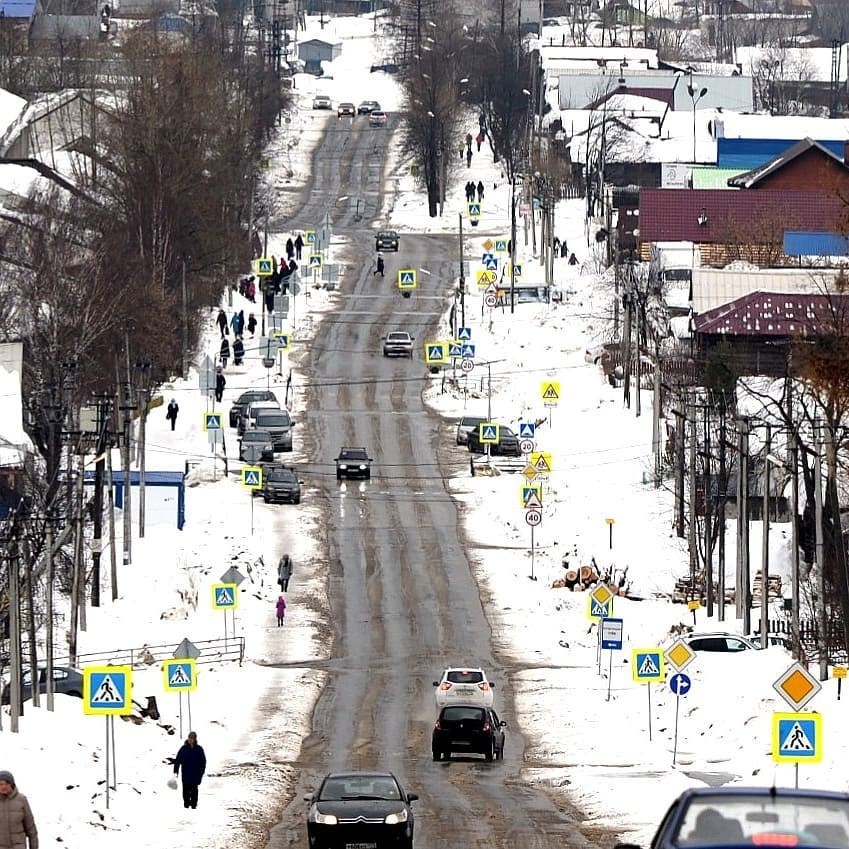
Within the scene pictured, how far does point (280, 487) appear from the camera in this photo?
223 feet

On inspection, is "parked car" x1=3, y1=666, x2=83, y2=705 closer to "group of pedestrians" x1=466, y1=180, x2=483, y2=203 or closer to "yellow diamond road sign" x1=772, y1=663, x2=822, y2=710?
"yellow diamond road sign" x1=772, y1=663, x2=822, y2=710

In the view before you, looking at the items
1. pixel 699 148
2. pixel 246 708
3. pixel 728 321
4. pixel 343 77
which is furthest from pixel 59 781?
pixel 343 77

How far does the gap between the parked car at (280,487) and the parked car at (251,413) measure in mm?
6651

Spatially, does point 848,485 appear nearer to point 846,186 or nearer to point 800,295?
point 800,295

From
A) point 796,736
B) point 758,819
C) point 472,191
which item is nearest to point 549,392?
point 796,736

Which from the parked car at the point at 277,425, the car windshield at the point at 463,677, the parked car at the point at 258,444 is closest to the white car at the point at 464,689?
the car windshield at the point at 463,677

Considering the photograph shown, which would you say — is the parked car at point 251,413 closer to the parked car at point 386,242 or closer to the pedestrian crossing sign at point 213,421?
the pedestrian crossing sign at point 213,421

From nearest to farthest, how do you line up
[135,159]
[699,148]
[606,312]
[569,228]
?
1. [135,159]
2. [606,312]
3. [569,228]
4. [699,148]

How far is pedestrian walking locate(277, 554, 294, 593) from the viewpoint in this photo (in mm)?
57000

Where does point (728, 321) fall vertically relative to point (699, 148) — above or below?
below

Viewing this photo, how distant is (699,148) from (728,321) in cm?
5174

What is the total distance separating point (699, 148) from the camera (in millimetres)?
130500

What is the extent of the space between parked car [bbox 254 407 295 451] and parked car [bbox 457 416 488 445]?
18.9 ft

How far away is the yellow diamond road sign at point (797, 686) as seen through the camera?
2722 cm
